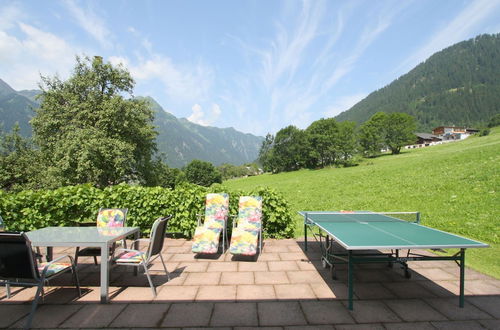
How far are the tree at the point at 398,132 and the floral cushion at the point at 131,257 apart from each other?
5413cm

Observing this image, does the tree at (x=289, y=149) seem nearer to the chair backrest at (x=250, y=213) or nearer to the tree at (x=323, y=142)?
the tree at (x=323, y=142)

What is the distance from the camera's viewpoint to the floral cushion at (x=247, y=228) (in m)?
5.32

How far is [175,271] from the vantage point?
15.9ft

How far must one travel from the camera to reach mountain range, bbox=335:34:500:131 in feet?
440

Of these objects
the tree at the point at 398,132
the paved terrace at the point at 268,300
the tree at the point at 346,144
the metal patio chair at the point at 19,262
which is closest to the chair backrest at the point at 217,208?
the paved terrace at the point at 268,300

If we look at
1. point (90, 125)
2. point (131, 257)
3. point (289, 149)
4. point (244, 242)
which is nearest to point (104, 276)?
point (131, 257)

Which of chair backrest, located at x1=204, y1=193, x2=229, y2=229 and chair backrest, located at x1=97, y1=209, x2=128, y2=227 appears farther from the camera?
chair backrest, located at x1=204, y1=193, x2=229, y2=229

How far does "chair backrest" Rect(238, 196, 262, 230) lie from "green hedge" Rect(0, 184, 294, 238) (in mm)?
629

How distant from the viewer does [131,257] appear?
401cm

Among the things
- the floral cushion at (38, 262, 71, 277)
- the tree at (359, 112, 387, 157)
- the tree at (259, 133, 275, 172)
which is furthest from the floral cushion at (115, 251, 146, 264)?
the tree at (259, 133, 275, 172)

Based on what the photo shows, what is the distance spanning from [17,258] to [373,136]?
185 ft

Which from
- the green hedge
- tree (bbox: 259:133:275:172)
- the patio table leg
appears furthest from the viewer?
tree (bbox: 259:133:275:172)

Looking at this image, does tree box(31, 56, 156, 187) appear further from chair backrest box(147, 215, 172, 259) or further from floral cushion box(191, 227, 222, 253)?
chair backrest box(147, 215, 172, 259)

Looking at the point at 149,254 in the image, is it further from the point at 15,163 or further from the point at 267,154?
the point at 267,154
